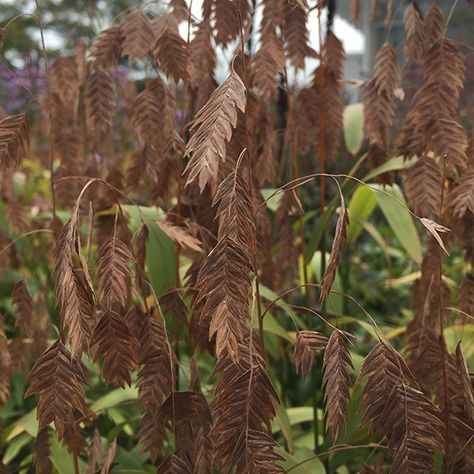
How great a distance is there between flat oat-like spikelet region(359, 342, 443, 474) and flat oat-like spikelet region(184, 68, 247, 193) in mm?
245

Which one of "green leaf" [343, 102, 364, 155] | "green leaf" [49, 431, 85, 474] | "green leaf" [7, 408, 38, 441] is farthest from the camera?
"green leaf" [343, 102, 364, 155]

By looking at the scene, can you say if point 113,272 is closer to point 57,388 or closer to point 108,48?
point 57,388

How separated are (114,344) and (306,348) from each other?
0.19 meters

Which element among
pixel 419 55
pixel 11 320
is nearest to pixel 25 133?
pixel 419 55

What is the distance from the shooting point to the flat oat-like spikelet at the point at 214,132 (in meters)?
0.65

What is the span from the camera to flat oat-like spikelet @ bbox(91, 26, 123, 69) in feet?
3.73

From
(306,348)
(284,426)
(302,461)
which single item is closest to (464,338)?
(284,426)

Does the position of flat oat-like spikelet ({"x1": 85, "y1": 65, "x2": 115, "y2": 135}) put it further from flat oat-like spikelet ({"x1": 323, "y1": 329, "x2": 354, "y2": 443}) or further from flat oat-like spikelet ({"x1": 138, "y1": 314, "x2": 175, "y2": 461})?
flat oat-like spikelet ({"x1": 323, "y1": 329, "x2": 354, "y2": 443})

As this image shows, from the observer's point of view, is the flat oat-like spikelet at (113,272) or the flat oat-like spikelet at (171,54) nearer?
the flat oat-like spikelet at (113,272)

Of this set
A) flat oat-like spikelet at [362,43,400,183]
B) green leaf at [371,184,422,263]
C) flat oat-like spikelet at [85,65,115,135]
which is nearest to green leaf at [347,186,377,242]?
green leaf at [371,184,422,263]

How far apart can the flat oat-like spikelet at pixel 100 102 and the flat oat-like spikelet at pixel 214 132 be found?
0.42 meters

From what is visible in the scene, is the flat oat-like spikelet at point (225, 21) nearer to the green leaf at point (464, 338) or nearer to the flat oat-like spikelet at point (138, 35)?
the flat oat-like spikelet at point (138, 35)

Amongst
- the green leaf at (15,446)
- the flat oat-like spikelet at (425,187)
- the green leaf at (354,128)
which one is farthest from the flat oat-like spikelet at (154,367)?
the green leaf at (354,128)

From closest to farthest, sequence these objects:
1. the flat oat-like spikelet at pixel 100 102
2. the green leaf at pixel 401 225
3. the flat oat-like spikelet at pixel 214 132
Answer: the flat oat-like spikelet at pixel 214 132
the flat oat-like spikelet at pixel 100 102
the green leaf at pixel 401 225
